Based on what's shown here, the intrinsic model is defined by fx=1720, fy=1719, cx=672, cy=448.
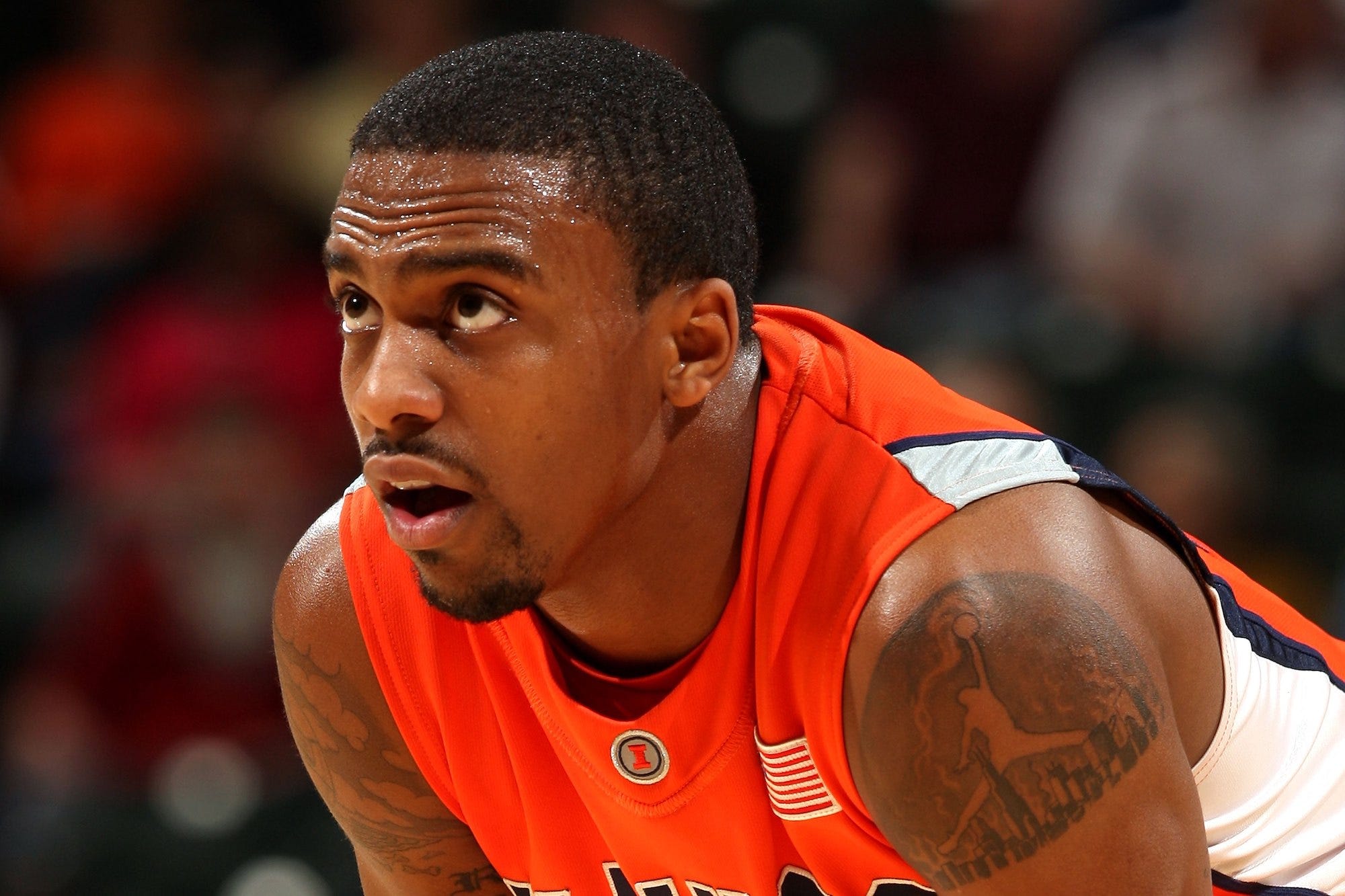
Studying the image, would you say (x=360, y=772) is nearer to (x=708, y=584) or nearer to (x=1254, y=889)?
(x=708, y=584)

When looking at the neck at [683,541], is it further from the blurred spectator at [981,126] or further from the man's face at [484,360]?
the blurred spectator at [981,126]

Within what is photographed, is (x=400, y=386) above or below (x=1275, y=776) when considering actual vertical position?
above

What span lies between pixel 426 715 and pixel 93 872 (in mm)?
2514

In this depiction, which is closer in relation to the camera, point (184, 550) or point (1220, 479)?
point (1220, 479)

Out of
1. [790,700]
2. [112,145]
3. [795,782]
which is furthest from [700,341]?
[112,145]

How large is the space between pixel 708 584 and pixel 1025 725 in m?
0.53

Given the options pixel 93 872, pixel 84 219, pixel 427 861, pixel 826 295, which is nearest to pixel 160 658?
pixel 93 872

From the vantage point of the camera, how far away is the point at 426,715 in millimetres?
2582

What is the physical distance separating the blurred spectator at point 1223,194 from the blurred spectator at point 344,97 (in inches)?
89.3

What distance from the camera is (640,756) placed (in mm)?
2393

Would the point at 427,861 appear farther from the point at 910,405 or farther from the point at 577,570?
the point at 910,405

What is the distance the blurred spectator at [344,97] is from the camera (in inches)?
239

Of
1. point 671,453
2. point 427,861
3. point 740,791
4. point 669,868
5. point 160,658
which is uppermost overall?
point 671,453

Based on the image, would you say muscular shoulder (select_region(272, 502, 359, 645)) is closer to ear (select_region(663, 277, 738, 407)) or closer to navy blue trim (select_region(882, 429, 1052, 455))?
ear (select_region(663, 277, 738, 407))
